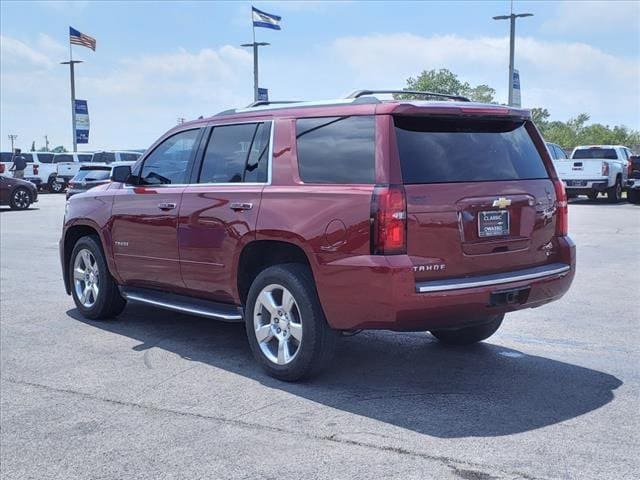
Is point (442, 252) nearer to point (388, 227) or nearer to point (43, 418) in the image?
point (388, 227)

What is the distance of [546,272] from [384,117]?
1601mm

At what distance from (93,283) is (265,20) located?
119 feet

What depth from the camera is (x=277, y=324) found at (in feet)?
17.4

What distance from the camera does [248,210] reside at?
17.7ft

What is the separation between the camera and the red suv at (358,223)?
4602mm

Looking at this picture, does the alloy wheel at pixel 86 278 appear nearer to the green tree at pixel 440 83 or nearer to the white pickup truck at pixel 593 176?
the white pickup truck at pixel 593 176

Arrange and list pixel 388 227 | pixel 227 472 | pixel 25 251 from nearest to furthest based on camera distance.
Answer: pixel 227 472 → pixel 388 227 → pixel 25 251

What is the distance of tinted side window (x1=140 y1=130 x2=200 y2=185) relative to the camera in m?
6.34

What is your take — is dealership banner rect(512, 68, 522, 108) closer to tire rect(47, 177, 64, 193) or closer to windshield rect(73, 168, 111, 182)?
windshield rect(73, 168, 111, 182)

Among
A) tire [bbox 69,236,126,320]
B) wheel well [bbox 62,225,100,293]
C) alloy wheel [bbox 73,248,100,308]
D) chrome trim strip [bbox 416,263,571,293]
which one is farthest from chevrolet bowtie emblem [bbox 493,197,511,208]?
wheel well [bbox 62,225,100,293]

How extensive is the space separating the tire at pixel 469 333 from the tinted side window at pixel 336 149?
1816 mm

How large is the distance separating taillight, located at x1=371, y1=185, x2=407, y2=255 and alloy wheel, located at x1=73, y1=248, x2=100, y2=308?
374 cm

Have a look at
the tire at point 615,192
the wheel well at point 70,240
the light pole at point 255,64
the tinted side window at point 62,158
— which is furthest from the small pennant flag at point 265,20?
the wheel well at point 70,240

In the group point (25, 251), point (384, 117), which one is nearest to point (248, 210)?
point (384, 117)
